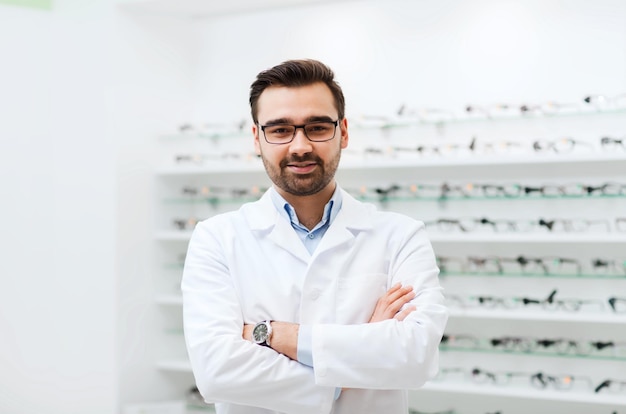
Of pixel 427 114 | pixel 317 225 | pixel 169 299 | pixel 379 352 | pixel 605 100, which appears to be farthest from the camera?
pixel 169 299

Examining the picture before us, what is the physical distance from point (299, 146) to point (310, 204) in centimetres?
21

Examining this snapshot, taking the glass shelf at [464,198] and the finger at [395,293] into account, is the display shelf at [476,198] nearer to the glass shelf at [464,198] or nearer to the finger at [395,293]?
the glass shelf at [464,198]

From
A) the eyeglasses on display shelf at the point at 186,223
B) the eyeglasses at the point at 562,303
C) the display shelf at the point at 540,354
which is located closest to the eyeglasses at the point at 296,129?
the eyeglasses at the point at 562,303

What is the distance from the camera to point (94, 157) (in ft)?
14.4

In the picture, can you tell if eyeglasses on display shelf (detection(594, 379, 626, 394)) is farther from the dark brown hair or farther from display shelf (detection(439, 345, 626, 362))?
the dark brown hair

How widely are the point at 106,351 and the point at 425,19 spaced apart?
2442mm

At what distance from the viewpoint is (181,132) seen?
4672 millimetres

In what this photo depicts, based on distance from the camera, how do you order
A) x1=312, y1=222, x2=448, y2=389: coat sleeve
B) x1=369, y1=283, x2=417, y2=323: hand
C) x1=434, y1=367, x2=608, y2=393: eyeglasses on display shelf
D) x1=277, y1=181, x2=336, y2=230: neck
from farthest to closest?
x1=434, y1=367, x2=608, y2=393: eyeglasses on display shelf < x1=277, y1=181, x2=336, y2=230: neck < x1=369, y1=283, x2=417, y2=323: hand < x1=312, y1=222, x2=448, y2=389: coat sleeve

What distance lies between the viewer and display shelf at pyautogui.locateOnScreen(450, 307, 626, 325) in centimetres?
371

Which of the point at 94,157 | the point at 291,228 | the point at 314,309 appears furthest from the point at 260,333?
the point at 94,157

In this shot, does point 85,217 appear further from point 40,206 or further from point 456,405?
point 456,405

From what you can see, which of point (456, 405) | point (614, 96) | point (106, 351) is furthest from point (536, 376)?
point (106, 351)

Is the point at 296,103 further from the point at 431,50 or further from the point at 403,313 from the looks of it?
the point at 431,50

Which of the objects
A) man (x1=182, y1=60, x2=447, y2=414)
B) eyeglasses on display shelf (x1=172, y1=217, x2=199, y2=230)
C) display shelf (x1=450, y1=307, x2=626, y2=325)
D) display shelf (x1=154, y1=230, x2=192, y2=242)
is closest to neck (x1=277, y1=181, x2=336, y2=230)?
man (x1=182, y1=60, x2=447, y2=414)
